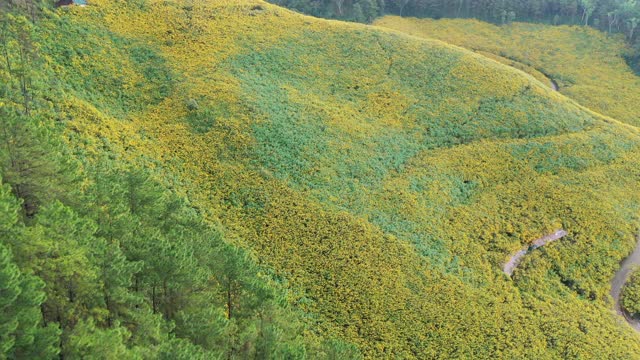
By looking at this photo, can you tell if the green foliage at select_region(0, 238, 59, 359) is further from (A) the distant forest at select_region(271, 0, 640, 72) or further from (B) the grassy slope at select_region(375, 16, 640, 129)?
(A) the distant forest at select_region(271, 0, 640, 72)

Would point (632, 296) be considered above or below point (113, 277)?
below

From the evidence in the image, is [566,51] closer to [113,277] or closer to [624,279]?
[624,279]

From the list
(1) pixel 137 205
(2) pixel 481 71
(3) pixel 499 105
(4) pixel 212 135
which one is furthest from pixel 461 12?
(1) pixel 137 205

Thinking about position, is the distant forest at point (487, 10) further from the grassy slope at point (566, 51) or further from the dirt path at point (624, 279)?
the dirt path at point (624, 279)

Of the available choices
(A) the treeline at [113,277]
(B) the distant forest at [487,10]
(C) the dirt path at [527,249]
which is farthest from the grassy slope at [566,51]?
(A) the treeline at [113,277]

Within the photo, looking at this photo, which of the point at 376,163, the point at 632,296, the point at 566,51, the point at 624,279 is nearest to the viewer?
the point at 632,296

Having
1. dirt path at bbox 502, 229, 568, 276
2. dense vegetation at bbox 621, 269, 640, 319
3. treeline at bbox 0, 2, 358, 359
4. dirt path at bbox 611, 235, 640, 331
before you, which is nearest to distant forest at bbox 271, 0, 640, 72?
dirt path at bbox 502, 229, 568, 276

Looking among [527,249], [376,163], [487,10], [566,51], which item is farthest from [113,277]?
[487,10]
